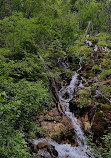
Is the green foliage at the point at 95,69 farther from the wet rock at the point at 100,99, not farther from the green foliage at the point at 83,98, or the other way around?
the wet rock at the point at 100,99

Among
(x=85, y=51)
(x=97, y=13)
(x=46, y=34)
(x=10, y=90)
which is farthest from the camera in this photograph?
(x=97, y=13)

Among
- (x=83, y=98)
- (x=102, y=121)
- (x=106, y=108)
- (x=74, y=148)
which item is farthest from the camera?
(x=83, y=98)

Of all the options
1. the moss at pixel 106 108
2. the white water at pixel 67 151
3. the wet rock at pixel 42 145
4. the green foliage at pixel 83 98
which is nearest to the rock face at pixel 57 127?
the white water at pixel 67 151

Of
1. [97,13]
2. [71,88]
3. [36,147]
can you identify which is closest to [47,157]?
[36,147]

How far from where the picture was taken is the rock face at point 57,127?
6.59 m

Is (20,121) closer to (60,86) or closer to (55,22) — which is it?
(60,86)

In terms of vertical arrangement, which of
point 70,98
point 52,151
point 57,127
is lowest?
point 70,98

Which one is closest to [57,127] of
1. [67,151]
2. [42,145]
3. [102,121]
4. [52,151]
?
[67,151]

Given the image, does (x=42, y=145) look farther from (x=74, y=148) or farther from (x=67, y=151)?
(x=74, y=148)

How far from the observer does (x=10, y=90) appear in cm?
364

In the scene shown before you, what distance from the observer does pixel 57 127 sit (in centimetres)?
707

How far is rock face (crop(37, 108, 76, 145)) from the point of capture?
21.6 feet

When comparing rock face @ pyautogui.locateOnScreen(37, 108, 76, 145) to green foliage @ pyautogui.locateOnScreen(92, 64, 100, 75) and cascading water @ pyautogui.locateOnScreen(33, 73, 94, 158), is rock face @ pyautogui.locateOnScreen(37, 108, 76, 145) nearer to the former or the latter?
cascading water @ pyautogui.locateOnScreen(33, 73, 94, 158)

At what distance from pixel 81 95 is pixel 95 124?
2730 millimetres
